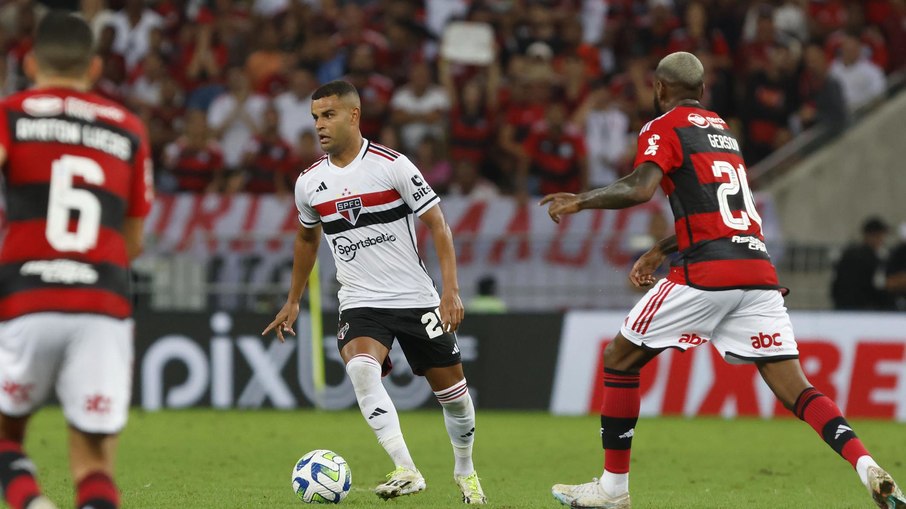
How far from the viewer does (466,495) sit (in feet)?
28.3

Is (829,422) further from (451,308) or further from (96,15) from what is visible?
(96,15)

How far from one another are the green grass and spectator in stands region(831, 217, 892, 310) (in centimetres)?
201

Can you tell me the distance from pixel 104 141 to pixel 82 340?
811 millimetres

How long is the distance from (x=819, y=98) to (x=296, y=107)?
7855mm

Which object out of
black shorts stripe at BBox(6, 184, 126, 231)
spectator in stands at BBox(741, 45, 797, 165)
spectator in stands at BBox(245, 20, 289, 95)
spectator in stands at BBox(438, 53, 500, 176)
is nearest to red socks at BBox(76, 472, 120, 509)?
black shorts stripe at BBox(6, 184, 126, 231)

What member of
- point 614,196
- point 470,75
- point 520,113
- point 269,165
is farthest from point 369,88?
point 614,196

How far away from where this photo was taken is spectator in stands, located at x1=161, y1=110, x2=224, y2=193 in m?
20.0

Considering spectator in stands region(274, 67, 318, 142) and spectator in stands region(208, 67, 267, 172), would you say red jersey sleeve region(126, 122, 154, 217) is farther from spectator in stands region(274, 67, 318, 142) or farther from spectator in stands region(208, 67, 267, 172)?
spectator in stands region(208, 67, 267, 172)

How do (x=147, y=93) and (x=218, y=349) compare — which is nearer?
(x=218, y=349)

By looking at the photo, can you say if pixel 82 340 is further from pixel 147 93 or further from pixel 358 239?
pixel 147 93

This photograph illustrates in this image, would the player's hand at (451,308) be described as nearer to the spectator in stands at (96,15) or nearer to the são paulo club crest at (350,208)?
the são paulo club crest at (350,208)

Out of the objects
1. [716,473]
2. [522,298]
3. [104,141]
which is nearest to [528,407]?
[522,298]

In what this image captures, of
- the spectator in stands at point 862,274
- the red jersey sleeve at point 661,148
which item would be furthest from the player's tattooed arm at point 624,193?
the spectator in stands at point 862,274

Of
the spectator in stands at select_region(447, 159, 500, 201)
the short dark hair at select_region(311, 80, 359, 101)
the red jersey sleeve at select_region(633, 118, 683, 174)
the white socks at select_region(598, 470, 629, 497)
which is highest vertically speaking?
the spectator in stands at select_region(447, 159, 500, 201)
